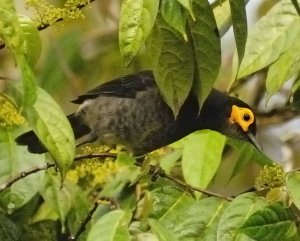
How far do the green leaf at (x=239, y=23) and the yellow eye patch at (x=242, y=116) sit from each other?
1.97 metres

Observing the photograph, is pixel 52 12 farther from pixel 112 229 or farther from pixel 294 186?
pixel 294 186

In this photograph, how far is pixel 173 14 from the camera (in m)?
2.00

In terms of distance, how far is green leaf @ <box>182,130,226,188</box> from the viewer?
3.12 metres

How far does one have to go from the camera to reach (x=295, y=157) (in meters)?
4.09

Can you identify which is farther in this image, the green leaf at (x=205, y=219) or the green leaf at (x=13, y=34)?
the green leaf at (x=205, y=219)

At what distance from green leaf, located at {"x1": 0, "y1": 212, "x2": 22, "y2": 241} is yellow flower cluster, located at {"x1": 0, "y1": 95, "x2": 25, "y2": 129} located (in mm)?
290

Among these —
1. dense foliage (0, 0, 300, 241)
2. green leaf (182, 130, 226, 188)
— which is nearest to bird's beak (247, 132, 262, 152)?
dense foliage (0, 0, 300, 241)

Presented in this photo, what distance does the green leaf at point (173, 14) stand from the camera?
1.99m

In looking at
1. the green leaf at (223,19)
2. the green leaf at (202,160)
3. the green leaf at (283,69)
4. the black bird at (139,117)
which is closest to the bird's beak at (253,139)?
the black bird at (139,117)

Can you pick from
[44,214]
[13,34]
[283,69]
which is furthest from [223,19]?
[13,34]

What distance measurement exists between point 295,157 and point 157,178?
1.14 meters

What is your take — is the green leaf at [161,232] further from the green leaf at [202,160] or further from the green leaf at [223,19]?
the green leaf at [223,19]

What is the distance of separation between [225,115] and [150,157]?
1.80 metres

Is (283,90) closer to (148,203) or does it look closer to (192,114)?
(192,114)
